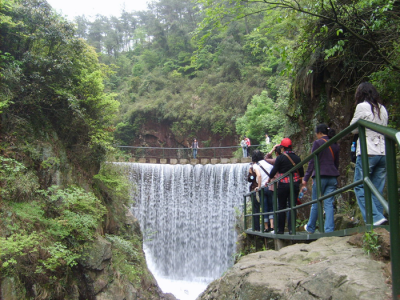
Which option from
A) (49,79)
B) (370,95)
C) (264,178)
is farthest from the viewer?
(49,79)

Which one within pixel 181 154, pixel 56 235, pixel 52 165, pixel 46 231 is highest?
pixel 181 154

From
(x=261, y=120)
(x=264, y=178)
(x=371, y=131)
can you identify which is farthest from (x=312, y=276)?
(x=261, y=120)

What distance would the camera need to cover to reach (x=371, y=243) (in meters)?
2.44

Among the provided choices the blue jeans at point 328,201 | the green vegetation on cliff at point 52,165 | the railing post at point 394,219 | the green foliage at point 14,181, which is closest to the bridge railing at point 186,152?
the green vegetation on cliff at point 52,165

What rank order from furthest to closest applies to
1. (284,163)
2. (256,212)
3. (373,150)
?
1. (256,212)
2. (284,163)
3. (373,150)

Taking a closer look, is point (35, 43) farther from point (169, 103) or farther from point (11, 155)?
point (169, 103)

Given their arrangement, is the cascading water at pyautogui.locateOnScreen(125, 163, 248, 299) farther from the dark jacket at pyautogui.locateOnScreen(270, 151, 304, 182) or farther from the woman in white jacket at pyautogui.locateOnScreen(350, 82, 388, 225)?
the woman in white jacket at pyautogui.locateOnScreen(350, 82, 388, 225)

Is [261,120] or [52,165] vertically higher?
[261,120]

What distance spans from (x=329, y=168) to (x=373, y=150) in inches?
36.5

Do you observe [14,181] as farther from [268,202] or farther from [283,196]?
[283,196]

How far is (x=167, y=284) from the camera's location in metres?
16.3

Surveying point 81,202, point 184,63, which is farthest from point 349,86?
point 184,63

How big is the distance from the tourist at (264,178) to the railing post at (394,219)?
13.6 feet

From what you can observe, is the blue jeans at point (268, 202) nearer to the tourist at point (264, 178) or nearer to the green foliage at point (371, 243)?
the tourist at point (264, 178)
